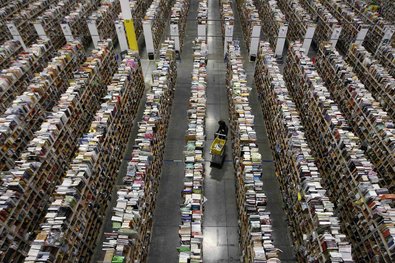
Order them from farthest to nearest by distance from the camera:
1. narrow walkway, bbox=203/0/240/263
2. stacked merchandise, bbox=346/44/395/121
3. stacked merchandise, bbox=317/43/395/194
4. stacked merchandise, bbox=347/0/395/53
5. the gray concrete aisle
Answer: stacked merchandise, bbox=347/0/395/53, stacked merchandise, bbox=346/44/395/121, stacked merchandise, bbox=317/43/395/194, the gray concrete aisle, narrow walkway, bbox=203/0/240/263

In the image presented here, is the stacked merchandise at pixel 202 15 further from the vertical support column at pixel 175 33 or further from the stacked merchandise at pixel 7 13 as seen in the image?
the stacked merchandise at pixel 7 13

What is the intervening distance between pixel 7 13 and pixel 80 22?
6.74 metres

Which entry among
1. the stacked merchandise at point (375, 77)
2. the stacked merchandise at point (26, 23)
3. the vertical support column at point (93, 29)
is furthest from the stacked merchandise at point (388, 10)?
the stacked merchandise at point (26, 23)

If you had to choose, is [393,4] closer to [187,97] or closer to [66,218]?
[187,97]

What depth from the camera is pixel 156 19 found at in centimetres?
2173

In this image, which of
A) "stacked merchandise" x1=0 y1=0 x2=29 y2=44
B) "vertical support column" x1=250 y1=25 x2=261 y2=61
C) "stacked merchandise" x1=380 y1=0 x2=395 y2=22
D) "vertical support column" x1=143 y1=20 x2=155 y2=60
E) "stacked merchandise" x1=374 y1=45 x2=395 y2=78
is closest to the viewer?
"stacked merchandise" x1=374 y1=45 x2=395 y2=78

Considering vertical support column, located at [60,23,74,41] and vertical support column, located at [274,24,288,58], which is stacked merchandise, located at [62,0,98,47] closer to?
vertical support column, located at [60,23,74,41]

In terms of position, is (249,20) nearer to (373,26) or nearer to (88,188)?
(373,26)

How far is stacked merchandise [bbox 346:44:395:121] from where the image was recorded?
13.9 m

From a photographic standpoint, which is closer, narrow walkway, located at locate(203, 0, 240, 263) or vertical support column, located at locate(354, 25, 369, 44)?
narrow walkway, located at locate(203, 0, 240, 263)

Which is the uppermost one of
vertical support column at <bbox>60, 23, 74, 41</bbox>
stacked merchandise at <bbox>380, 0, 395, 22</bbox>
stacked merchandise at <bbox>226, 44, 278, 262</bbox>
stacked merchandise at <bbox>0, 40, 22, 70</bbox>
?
stacked merchandise at <bbox>380, 0, 395, 22</bbox>

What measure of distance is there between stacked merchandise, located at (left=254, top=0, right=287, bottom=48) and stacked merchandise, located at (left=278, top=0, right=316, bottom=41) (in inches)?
59.2

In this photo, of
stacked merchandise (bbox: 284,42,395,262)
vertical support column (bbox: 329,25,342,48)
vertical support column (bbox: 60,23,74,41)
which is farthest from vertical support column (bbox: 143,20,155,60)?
vertical support column (bbox: 329,25,342,48)

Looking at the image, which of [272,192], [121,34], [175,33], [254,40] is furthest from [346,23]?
[121,34]
